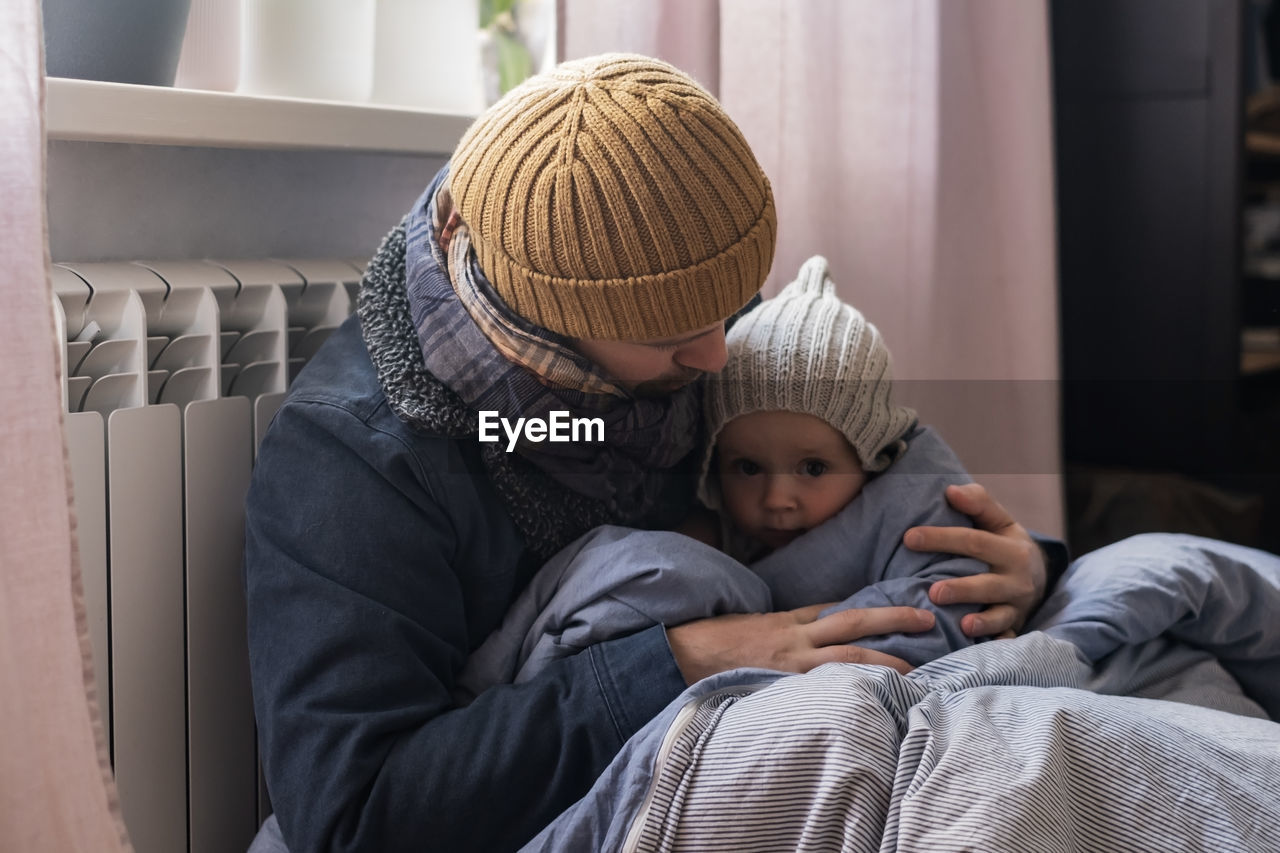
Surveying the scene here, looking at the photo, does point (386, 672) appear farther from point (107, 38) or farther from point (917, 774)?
point (107, 38)

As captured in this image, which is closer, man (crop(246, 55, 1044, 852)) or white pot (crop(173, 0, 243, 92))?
man (crop(246, 55, 1044, 852))

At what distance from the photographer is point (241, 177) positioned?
1.20 m

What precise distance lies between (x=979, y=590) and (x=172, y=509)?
0.69 meters

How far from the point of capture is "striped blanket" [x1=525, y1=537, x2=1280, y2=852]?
2.26 ft

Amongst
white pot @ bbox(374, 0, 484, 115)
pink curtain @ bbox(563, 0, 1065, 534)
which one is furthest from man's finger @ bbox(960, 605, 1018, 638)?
white pot @ bbox(374, 0, 484, 115)

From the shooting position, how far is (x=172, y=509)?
98 centimetres

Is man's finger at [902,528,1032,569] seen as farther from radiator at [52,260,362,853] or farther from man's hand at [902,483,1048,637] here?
radiator at [52,260,362,853]

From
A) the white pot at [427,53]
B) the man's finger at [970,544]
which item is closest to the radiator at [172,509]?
the white pot at [427,53]

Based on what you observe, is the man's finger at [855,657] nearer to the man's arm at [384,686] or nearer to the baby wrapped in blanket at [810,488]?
the baby wrapped in blanket at [810,488]

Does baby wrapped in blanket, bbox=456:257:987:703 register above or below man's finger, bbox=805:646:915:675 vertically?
above

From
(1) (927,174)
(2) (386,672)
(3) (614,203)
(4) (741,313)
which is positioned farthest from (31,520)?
(1) (927,174)

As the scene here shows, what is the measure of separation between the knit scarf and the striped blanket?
0.23 metres

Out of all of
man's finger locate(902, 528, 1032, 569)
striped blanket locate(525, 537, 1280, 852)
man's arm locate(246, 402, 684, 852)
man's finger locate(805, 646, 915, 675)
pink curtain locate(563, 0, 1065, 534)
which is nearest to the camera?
striped blanket locate(525, 537, 1280, 852)

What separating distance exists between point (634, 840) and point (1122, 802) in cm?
30
